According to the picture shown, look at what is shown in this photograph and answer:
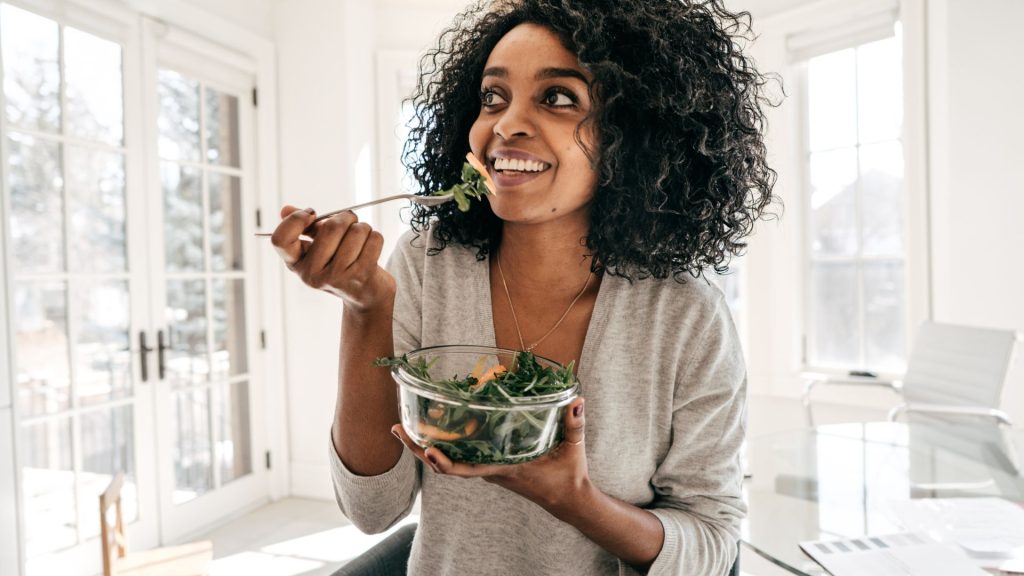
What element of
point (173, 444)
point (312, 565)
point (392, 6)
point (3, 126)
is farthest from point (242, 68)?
point (312, 565)

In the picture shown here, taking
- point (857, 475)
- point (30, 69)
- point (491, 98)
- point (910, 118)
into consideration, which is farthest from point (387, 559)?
point (910, 118)

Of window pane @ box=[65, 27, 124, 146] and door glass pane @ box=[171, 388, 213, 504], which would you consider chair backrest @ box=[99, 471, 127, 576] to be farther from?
window pane @ box=[65, 27, 124, 146]

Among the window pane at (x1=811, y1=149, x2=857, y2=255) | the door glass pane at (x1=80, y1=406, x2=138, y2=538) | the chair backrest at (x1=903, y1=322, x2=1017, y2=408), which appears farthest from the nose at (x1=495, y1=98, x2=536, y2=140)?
the window pane at (x1=811, y1=149, x2=857, y2=255)

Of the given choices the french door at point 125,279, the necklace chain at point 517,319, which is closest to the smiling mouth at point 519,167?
the necklace chain at point 517,319

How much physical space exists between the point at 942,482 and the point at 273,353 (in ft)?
10.3

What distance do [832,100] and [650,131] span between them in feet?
9.24

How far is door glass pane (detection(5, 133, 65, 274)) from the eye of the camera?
2.41 meters

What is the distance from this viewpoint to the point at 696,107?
37.9 inches

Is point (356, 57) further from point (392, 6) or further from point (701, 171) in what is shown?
point (701, 171)

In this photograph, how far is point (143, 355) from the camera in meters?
2.90

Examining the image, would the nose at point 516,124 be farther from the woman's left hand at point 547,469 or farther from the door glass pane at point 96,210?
the door glass pane at point 96,210

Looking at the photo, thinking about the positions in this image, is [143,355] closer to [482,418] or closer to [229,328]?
[229,328]

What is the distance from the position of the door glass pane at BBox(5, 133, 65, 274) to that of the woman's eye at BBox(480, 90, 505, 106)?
2.25 meters

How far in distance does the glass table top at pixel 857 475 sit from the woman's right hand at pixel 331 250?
0.98m
